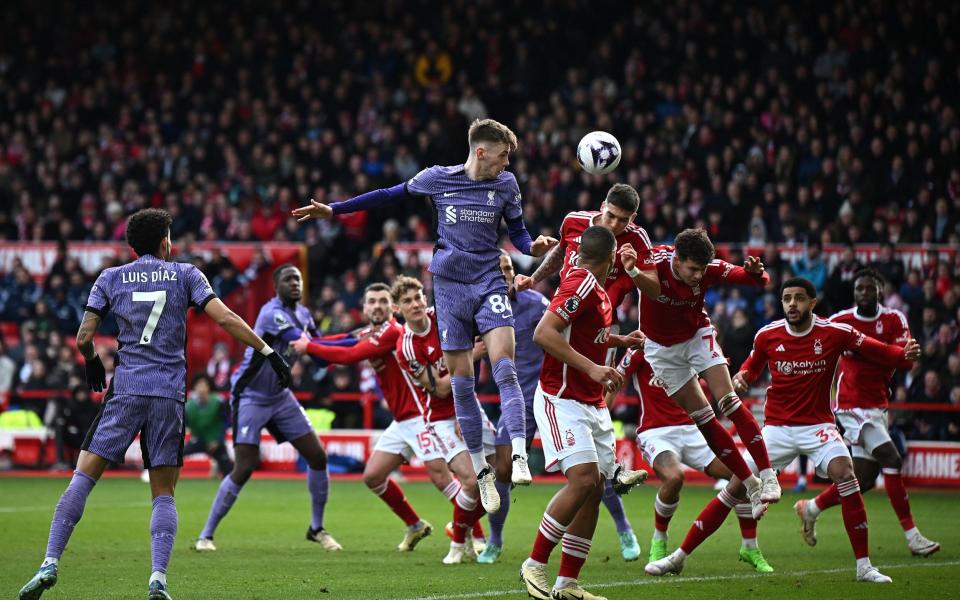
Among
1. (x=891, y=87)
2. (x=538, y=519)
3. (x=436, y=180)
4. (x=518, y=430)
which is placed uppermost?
(x=891, y=87)

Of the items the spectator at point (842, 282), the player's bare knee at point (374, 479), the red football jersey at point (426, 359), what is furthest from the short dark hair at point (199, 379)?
the spectator at point (842, 282)

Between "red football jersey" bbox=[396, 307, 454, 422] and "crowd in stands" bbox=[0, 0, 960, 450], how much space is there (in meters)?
8.16

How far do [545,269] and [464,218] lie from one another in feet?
3.55

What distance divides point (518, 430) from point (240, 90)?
21069 millimetres

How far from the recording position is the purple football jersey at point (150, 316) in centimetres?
841

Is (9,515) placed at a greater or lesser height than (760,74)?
lesser

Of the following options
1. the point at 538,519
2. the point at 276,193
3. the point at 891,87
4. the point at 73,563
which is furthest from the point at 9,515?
the point at 891,87

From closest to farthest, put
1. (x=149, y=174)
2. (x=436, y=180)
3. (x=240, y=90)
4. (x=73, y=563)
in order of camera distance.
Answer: (x=436, y=180) < (x=73, y=563) < (x=149, y=174) < (x=240, y=90)

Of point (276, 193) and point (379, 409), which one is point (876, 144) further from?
point (276, 193)

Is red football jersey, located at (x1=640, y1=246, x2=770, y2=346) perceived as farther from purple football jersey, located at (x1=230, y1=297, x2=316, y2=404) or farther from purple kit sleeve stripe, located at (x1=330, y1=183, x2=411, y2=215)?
purple football jersey, located at (x1=230, y1=297, x2=316, y2=404)

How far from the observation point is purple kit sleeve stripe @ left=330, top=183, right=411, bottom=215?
31.8ft

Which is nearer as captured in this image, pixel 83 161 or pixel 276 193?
pixel 276 193

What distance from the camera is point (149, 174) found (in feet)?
88.5

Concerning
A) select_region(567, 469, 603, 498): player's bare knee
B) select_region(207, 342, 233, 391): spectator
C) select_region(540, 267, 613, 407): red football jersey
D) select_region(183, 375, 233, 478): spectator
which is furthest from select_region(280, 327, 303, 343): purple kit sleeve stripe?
select_region(207, 342, 233, 391): spectator
